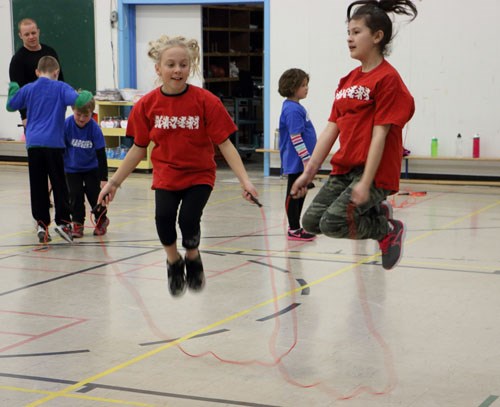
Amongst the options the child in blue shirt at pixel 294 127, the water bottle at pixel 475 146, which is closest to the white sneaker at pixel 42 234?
the child in blue shirt at pixel 294 127

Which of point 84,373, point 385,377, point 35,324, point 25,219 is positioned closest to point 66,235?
point 25,219

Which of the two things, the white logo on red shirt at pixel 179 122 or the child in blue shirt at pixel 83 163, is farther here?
the child in blue shirt at pixel 83 163

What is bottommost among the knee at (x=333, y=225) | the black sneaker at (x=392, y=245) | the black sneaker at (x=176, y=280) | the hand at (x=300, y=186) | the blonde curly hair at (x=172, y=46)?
the black sneaker at (x=176, y=280)

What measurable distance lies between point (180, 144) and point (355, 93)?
3.45 ft

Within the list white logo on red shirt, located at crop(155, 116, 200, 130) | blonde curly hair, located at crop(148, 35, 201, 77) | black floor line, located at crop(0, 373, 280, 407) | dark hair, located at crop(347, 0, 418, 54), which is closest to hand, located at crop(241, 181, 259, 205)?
white logo on red shirt, located at crop(155, 116, 200, 130)

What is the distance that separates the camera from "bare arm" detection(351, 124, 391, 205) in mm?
4684

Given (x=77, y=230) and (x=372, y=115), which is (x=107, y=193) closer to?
(x=372, y=115)

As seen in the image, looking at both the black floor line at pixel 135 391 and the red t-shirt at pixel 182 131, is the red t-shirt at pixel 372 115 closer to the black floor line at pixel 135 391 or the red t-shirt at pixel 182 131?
the red t-shirt at pixel 182 131

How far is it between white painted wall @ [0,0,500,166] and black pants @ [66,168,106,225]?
578 cm

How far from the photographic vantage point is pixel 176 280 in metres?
5.36

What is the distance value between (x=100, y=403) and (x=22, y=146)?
13.0 metres

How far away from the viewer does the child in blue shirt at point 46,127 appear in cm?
862

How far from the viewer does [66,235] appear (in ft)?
28.5

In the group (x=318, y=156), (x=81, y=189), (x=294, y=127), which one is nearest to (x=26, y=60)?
(x=81, y=189)
